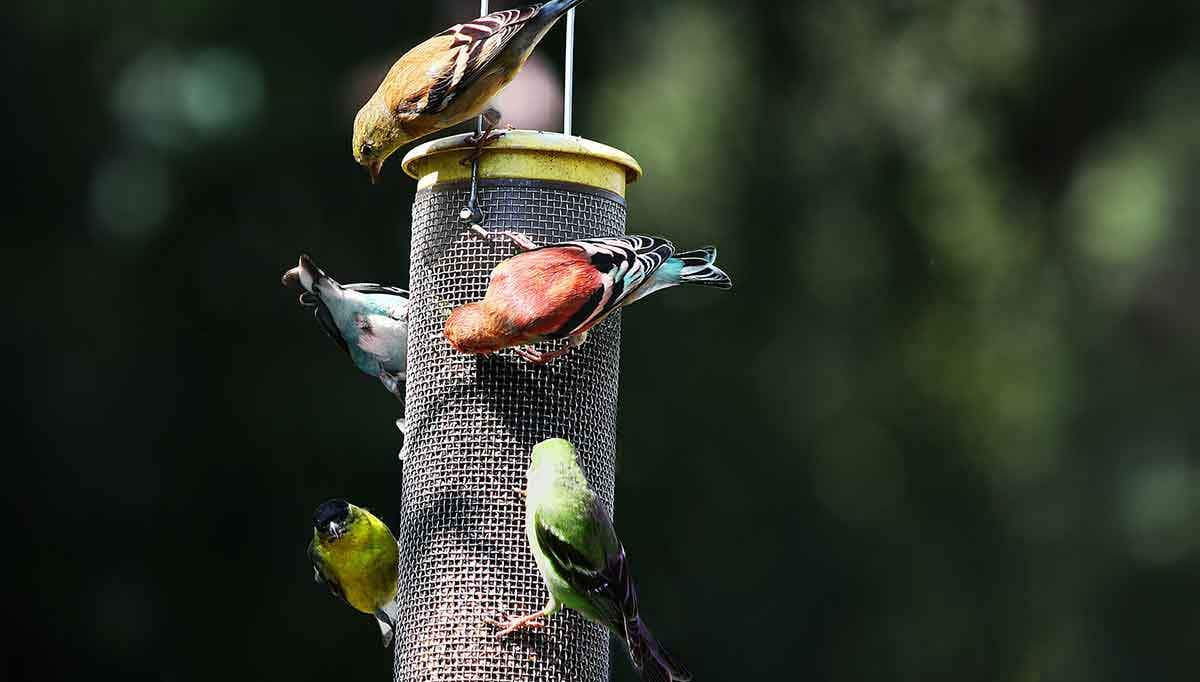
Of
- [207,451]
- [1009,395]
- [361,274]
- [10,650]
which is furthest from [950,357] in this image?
[10,650]

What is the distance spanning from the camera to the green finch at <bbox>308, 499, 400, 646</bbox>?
19.0ft

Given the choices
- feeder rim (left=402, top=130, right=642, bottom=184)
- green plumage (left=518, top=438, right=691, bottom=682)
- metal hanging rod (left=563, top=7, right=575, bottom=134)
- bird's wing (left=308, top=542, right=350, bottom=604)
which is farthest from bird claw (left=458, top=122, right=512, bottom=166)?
bird's wing (left=308, top=542, right=350, bottom=604)

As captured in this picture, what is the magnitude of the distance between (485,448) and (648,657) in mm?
757

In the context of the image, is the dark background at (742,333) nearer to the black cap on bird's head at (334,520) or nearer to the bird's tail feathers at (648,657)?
the black cap on bird's head at (334,520)

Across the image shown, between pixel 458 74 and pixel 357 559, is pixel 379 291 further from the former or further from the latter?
pixel 458 74

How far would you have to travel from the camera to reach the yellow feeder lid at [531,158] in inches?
219

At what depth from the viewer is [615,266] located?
17.0 feet

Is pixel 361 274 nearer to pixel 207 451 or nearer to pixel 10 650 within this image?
pixel 207 451

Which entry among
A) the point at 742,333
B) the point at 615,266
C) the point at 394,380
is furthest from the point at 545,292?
the point at 742,333

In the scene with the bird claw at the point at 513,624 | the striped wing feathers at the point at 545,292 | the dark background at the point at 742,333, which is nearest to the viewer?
the striped wing feathers at the point at 545,292

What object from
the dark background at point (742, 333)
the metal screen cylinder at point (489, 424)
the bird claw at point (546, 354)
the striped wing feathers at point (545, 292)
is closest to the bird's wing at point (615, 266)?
the striped wing feathers at point (545, 292)

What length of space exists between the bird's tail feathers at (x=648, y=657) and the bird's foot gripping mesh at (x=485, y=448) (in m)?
0.32

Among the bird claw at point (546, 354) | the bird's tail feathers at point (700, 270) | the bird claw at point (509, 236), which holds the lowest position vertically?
the bird claw at point (546, 354)

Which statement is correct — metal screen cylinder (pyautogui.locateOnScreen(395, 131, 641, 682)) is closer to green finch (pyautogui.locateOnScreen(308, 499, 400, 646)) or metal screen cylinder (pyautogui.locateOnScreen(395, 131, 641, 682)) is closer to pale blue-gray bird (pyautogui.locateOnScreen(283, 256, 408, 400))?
green finch (pyautogui.locateOnScreen(308, 499, 400, 646))
